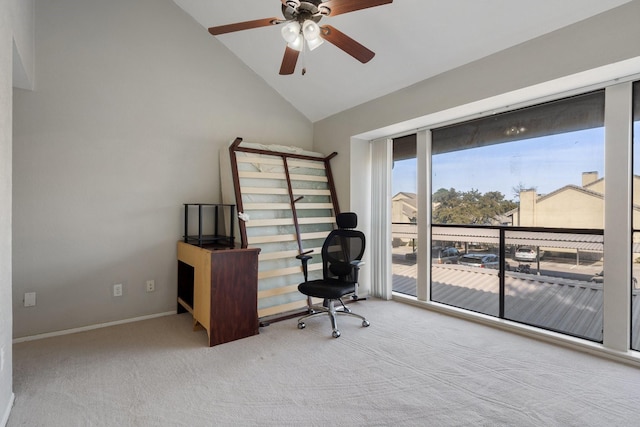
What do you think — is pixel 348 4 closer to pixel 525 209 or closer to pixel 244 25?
pixel 244 25

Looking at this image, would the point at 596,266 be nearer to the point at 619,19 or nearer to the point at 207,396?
the point at 619,19

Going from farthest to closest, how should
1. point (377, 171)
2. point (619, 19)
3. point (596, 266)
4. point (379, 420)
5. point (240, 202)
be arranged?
point (377, 171), point (240, 202), point (596, 266), point (619, 19), point (379, 420)

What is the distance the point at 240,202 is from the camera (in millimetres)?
3533

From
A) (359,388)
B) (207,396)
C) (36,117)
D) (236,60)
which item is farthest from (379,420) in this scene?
(236,60)

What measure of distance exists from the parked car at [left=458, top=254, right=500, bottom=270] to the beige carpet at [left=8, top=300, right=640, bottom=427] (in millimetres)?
703

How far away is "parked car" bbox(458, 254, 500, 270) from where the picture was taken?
3289 millimetres

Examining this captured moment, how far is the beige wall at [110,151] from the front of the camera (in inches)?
114

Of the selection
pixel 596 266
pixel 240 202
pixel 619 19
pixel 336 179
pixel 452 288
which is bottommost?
pixel 452 288

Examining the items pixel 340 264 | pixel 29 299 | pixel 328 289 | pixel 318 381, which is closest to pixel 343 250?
pixel 340 264

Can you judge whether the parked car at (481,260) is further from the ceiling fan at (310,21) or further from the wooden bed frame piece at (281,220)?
the ceiling fan at (310,21)

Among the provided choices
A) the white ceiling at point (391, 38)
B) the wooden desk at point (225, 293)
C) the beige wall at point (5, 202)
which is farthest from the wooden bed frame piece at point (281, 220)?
the beige wall at point (5, 202)

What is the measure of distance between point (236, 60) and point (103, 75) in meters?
1.53

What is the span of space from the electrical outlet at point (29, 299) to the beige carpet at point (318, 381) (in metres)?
0.37

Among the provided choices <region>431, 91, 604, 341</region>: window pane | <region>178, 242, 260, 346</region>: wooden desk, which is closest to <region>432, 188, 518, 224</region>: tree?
<region>431, 91, 604, 341</region>: window pane
